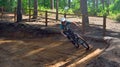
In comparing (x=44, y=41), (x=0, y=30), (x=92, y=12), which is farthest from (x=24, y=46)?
(x=92, y=12)

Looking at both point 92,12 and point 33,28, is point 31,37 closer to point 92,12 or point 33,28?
point 33,28

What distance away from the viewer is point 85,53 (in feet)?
42.3

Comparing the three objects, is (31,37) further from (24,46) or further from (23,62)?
(23,62)

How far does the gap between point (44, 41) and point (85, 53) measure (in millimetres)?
4071

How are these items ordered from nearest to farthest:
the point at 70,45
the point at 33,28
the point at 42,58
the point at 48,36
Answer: the point at 42,58
the point at 70,45
the point at 48,36
the point at 33,28

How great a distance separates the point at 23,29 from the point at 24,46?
4.27 metres

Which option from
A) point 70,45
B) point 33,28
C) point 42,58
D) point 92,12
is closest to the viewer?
point 42,58

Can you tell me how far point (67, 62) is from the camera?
11609 millimetres

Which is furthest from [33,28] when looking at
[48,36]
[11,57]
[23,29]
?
[11,57]

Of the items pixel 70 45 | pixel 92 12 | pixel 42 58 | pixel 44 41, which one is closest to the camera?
pixel 42 58

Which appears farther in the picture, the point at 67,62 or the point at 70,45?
the point at 70,45

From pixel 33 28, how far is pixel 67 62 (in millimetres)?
7820

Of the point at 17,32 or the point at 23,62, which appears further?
the point at 17,32

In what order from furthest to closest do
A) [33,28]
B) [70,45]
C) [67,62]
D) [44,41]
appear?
1. [33,28]
2. [44,41]
3. [70,45]
4. [67,62]
